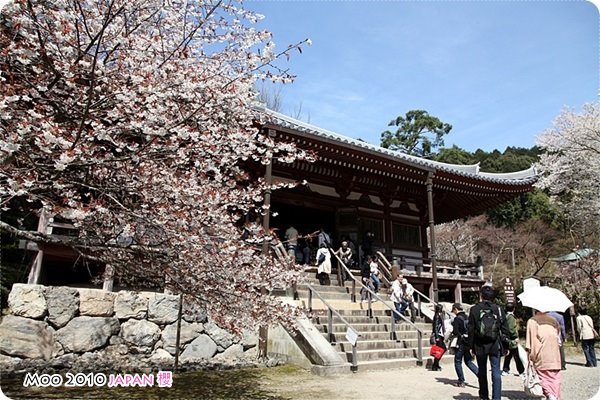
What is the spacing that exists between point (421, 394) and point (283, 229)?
30.5ft

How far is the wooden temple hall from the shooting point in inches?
466

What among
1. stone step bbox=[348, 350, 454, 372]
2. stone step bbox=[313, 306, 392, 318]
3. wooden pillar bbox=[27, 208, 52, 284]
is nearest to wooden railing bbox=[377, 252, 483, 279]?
stone step bbox=[313, 306, 392, 318]

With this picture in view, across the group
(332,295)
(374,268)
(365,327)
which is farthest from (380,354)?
(374,268)

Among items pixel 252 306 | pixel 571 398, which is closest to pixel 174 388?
pixel 252 306

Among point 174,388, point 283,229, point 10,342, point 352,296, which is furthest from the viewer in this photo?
point 283,229

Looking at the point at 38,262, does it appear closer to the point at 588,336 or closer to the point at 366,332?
the point at 366,332

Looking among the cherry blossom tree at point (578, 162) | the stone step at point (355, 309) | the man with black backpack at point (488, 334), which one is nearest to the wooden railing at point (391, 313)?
the stone step at point (355, 309)

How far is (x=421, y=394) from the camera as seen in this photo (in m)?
5.98

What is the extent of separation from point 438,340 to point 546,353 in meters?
3.90

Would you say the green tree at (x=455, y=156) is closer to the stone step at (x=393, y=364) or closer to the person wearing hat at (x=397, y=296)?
the person wearing hat at (x=397, y=296)

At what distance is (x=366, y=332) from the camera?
29.5ft

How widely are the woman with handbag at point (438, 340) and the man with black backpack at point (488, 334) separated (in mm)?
2745

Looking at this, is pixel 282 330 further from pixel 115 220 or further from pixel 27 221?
pixel 27 221

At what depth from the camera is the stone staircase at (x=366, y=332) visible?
801 cm
